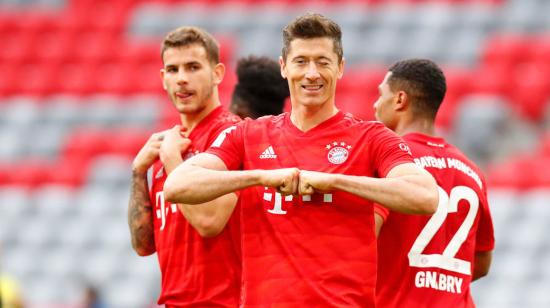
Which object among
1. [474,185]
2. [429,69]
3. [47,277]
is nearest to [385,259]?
[474,185]

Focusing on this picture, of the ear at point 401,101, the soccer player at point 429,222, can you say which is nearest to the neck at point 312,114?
the soccer player at point 429,222

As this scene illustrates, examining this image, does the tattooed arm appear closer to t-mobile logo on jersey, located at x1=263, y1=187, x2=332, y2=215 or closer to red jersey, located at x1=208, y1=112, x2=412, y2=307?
red jersey, located at x1=208, y1=112, x2=412, y2=307

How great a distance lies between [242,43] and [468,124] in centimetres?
428

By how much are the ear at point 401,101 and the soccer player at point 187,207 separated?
825 mm

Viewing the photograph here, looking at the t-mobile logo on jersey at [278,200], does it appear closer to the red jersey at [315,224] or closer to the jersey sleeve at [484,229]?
the red jersey at [315,224]

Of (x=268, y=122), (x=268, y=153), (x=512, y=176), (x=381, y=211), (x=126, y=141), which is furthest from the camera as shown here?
(x=126, y=141)

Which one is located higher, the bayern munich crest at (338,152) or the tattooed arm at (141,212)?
the bayern munich crest at (338,152)

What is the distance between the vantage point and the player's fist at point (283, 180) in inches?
192

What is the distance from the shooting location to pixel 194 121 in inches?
250

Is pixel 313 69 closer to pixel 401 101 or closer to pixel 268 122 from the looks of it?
pixel 268 122

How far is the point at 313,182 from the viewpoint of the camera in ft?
16.0

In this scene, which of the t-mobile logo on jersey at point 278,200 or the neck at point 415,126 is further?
the neck at point 415,126

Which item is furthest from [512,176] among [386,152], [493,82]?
[386,152]

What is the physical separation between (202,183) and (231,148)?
0.29 meters
